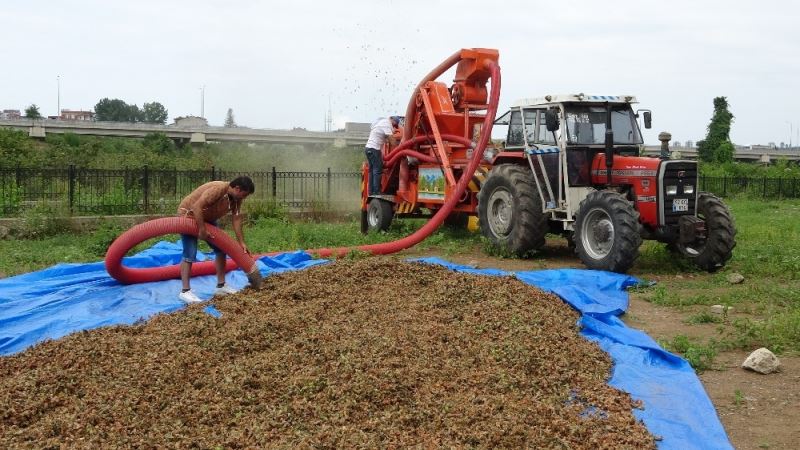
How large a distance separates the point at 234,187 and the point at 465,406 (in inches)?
159

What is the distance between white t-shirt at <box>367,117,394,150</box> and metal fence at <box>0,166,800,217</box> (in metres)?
3.38

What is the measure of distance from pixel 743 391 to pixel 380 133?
915 centimetres

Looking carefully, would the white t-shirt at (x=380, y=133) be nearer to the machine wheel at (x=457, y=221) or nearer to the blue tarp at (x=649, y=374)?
the machine wheel at (x=457, y=221)

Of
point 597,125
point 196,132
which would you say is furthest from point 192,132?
point 597,125

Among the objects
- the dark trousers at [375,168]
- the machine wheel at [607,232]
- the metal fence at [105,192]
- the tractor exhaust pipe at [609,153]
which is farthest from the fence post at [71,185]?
the tractor exhaust pipe at [609,153]

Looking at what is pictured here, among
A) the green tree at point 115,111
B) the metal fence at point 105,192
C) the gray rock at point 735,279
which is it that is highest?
the green tree at point 115,111

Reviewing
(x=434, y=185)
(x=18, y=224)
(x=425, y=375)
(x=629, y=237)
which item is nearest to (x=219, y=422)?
(x=425, y=375)

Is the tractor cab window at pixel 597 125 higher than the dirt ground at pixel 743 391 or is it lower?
higher

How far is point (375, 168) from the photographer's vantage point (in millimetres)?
13516

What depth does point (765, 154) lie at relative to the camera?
70312 millimetres

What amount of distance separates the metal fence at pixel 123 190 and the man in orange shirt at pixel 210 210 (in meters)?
7.08

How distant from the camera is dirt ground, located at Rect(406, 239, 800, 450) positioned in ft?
14.6

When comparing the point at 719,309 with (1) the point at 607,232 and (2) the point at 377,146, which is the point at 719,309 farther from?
(2) the point at 377,146

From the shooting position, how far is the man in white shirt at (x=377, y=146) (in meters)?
13.4
